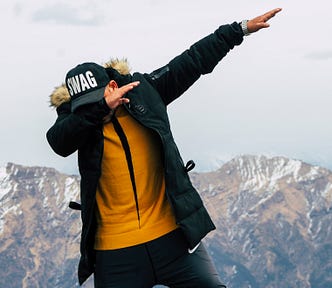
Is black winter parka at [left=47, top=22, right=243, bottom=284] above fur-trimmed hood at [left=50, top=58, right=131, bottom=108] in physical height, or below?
below

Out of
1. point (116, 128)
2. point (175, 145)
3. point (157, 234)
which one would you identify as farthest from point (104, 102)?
point (157, 234)

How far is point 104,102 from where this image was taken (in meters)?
6.14

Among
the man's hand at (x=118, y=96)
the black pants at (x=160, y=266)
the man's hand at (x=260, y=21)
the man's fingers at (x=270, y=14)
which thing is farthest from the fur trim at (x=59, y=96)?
the man's fingers at (x=270, y=14)

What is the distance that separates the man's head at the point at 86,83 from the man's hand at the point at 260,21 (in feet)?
4.95

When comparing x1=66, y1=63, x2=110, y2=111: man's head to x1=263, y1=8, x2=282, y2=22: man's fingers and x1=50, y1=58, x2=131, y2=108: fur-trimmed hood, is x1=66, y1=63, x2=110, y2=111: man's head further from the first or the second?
x1=263, y1=8, x2=282, y2=22: man's fingers

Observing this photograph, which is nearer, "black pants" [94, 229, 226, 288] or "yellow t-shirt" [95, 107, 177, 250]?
"yellow t-shirt" [95, 107, 177, 250]

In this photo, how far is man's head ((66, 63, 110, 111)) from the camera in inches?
246

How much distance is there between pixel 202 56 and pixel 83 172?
1.61 meters

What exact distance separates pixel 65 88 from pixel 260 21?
1999 mm

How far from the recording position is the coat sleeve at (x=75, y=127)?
6.17 metres

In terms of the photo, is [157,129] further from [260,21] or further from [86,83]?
[260,21]

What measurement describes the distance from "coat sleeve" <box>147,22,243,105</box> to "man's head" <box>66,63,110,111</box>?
0.62m

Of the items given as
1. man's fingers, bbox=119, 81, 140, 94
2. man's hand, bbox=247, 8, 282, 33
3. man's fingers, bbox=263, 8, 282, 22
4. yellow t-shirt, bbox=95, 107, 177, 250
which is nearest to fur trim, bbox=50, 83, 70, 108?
yellow t-shirt, bbox=95, 107, 177, 250

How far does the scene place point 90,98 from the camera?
6.22m
